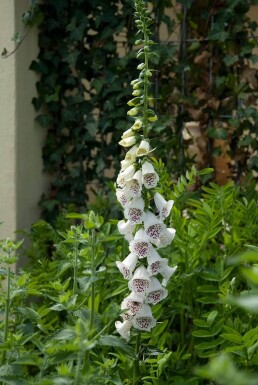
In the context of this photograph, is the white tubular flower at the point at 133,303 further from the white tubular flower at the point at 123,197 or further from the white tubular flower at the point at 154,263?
the white tubular flower at the point at 123,197

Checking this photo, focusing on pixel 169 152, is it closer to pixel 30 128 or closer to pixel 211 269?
pixel 30 128

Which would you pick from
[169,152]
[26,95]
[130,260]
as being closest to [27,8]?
[26,95]

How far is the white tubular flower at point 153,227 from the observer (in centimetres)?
183

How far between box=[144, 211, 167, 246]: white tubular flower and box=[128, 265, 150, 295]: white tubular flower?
0.28 ft

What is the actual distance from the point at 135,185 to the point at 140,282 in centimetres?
24

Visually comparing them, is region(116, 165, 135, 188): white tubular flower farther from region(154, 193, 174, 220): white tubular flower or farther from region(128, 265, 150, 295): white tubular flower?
region(128, 265, 150, 295): white tubular flower

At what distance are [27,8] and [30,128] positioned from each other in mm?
590

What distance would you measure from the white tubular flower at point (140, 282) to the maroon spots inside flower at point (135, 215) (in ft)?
0.42

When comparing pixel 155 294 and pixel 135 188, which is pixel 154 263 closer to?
pixel 155 294

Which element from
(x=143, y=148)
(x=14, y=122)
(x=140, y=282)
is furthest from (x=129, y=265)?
(x=14, y=122)

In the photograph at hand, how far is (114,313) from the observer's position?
188 centimetres

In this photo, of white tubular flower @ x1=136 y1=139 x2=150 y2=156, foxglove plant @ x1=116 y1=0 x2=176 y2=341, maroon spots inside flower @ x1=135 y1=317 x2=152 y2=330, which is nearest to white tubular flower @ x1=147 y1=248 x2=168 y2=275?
foxglove plant @ x1=116 y1=0 x2=176 y2=341

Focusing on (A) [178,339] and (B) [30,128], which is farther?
(B) [30,128]

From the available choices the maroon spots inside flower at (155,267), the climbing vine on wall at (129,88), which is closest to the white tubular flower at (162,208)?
the maroon spots inside flower at (155,267)
